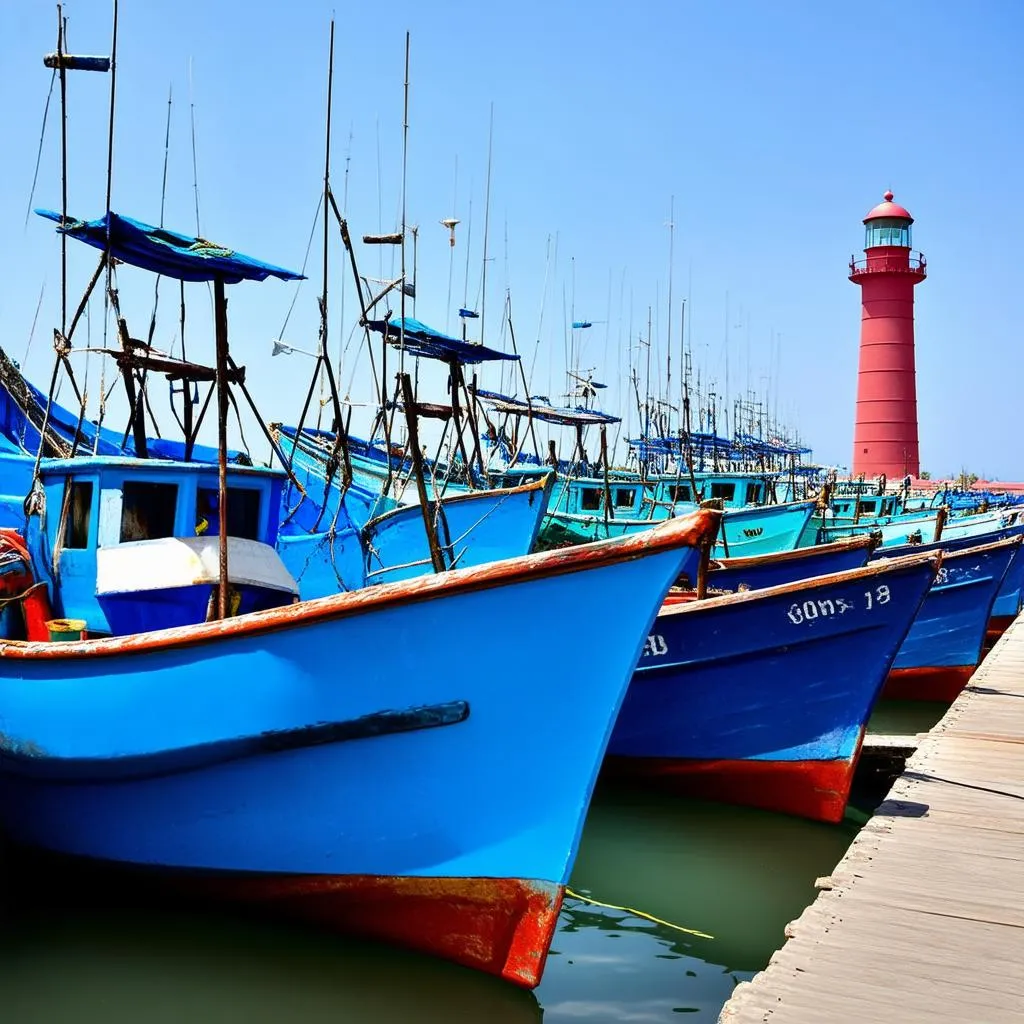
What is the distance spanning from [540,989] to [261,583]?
3033 mm

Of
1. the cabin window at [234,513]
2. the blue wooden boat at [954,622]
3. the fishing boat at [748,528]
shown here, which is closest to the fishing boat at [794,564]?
the blue wooden boat at [954,622]

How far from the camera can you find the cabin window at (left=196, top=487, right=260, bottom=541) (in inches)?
279

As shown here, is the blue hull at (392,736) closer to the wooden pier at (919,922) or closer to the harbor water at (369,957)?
the harbor water at (369,957)

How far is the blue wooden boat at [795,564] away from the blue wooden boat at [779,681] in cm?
213

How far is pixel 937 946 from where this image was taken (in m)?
4.61

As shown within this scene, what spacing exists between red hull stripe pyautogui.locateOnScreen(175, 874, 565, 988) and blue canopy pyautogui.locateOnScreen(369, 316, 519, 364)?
24.7ft

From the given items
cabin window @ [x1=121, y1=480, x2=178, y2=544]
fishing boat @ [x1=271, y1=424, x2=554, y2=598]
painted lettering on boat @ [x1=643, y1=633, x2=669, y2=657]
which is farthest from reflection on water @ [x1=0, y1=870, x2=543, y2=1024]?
fishing boat @ [x1=271, y1=424, x2=554, y2=598]

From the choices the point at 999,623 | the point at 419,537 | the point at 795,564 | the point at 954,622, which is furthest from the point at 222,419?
the point at 999,623

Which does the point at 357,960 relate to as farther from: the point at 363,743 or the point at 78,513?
the point at 78,513

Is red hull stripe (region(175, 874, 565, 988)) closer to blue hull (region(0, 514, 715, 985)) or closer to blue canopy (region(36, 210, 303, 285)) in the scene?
blue hull (region(0, 514, 715, 985))

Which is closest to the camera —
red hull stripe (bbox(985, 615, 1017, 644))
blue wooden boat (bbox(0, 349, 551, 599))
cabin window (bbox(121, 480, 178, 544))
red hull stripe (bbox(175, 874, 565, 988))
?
red hull stripe (bbox(175, 874, 565, 988))

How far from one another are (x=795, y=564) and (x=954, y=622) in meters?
3.82

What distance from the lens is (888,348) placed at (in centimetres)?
4409

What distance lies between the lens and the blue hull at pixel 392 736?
473 cm
